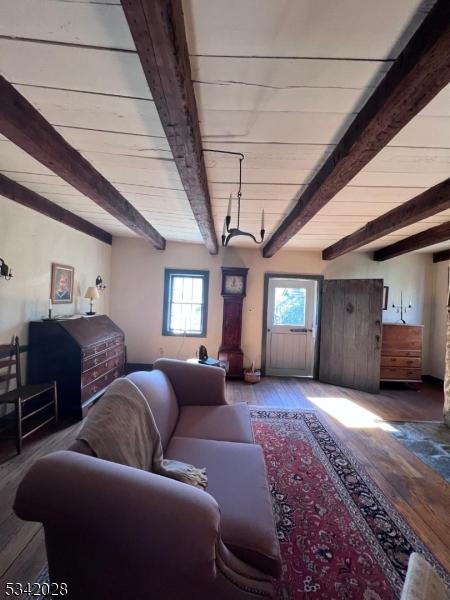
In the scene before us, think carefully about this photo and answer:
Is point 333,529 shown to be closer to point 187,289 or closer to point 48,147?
point 48,147

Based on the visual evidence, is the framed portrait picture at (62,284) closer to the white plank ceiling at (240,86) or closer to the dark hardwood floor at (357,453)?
the white plank ceiling at (240,86)

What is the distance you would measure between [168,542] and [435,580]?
747 mm

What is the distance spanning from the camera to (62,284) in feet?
11.3

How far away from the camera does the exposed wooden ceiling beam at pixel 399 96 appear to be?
0.86m

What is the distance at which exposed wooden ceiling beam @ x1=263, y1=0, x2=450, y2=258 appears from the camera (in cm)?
86

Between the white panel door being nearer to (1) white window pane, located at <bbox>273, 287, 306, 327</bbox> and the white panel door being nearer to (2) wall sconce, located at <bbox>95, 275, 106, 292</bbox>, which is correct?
(1) white window pane, located at <bbox>273, 287, 306, 327</bbox>

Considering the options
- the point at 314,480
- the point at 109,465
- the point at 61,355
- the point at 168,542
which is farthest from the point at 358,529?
the point at 61,355

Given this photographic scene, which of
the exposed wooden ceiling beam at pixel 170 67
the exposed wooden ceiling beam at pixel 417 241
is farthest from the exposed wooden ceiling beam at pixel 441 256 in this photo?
the exposed wooden ceiling beam at pixel 170 67

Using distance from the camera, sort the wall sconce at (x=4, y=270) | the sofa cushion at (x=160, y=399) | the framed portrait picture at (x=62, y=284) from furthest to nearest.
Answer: the framed portrait picture at (x=62, y=284) < the wall sconce at (x=4, y=270) < the sofa cushion at (x=160, y=399)

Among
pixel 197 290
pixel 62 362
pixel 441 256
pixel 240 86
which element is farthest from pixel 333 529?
pixel 441 256

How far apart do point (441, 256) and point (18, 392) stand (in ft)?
20.6

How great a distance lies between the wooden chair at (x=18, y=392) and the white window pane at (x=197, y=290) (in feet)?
8.41

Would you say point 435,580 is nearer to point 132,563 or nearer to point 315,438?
point 132,563

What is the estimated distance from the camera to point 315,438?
105 inches
